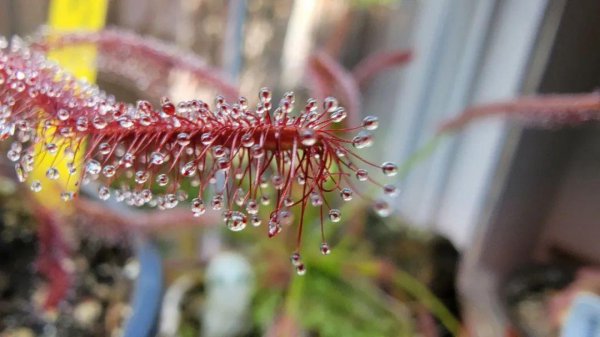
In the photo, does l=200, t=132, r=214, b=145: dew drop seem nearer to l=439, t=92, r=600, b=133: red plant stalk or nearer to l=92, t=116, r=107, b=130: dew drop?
l=92, t=116, r=107, b=130: dew drop

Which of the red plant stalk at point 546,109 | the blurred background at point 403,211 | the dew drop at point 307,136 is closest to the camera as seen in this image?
the dew drop at point 307,136

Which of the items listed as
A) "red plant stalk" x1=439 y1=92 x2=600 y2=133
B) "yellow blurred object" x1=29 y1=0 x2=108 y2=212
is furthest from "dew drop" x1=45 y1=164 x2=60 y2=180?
"red plant stalk" x1=439 y1=92 x2=600 y2=133

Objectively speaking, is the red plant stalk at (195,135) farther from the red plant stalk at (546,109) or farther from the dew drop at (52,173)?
the red plant stalk at (546,109)

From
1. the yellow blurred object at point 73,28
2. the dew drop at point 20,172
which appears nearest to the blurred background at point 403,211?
the yellow blurred object at point 73,28

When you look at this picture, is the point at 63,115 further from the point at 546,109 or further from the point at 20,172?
the point at 546,109

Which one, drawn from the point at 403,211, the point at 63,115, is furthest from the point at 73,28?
the point at 403,211

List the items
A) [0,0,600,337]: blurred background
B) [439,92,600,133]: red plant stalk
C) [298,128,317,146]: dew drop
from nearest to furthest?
1. [298,128,317,146]: dew drop
2. [439,92,600,133]: red plant stalk
3. [0,0,600,337]: blurred background
